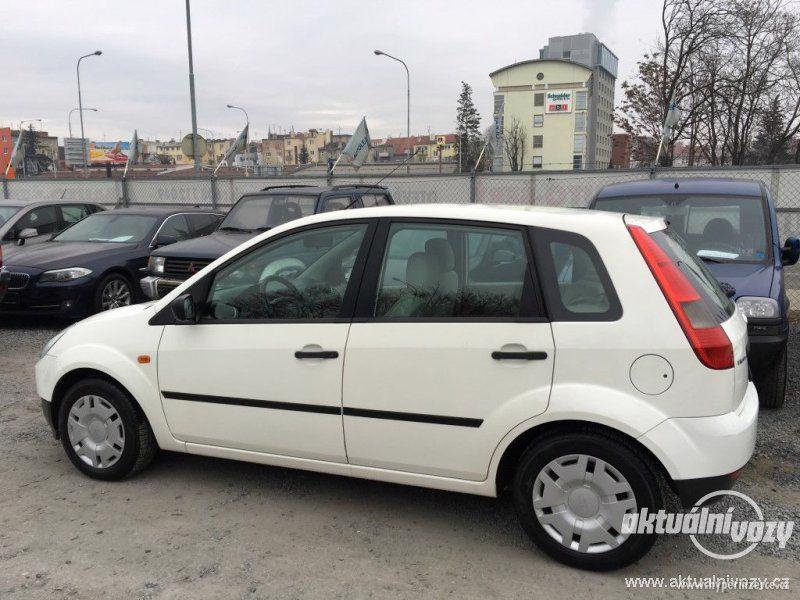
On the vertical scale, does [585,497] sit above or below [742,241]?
below

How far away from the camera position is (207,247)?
7.82 meters

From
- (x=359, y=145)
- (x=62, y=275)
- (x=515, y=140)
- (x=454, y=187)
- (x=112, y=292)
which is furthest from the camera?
(x=515, y=140)

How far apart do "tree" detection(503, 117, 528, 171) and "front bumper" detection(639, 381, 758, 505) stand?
7566cm

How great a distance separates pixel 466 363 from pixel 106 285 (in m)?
6.92

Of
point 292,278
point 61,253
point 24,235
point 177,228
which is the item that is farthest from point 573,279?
point 24,235

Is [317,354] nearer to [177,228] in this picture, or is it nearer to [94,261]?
[94,261]

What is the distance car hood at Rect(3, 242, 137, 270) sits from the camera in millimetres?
Result: 8242

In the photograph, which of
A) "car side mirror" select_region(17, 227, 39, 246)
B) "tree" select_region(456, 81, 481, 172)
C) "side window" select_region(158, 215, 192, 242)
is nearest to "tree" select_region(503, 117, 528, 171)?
"tree" select_region(456, 81, 481, 172)

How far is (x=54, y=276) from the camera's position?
813 centimetres

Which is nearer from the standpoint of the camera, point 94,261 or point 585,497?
point 585,497

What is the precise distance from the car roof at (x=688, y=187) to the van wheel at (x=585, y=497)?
4069 mm

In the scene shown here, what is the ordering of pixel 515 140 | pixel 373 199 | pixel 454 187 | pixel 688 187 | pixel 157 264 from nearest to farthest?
pixel 688 187 < pixel 157 264 < pixel 373 199 < pixel 454 187 < pixel 515 140

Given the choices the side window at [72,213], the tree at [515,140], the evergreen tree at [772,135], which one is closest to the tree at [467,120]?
the tree at [515,140]

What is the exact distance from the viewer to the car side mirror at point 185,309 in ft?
11.7
